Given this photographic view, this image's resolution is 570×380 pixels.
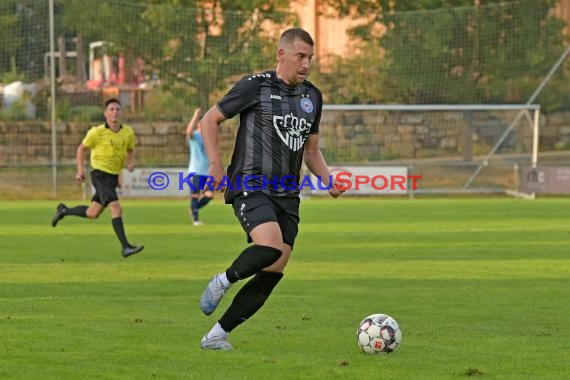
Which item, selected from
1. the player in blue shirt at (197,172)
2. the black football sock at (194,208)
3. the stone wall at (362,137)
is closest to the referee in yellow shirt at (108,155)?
the player in blue shirt at (197,172)

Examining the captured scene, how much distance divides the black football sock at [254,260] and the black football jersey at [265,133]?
446mm

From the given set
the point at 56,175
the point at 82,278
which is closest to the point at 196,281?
the point at 82,278

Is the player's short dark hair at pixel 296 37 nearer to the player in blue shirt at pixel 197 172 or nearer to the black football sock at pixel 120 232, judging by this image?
the black football sock at pixel 120 232

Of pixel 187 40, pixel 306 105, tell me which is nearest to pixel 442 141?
pixel 187 40

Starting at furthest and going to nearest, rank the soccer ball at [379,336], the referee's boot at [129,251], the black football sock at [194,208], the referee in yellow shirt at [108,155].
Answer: the black football sock at [194,208] < the referee in yellow shirt at [108,155] < the referee's boot at [129,251] < the soccer ball at [379,336]

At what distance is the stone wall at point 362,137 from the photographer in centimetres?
3603

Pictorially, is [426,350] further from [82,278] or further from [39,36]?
[39,36]

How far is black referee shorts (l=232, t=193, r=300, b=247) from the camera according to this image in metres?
8.85

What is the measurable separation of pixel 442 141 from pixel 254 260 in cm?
2852

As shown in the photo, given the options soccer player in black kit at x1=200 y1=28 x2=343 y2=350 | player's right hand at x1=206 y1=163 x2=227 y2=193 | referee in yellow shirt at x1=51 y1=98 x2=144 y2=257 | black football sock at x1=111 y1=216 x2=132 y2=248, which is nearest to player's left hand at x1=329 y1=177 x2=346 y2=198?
soccer player in black kit at x1=200 y1=28 x2=343 y2=350

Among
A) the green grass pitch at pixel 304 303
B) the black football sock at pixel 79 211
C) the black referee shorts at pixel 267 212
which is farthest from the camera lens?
the black football sock at pixel 79 211

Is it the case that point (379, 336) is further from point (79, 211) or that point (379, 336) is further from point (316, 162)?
point (79, 211)

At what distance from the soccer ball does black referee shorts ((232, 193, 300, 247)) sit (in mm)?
765

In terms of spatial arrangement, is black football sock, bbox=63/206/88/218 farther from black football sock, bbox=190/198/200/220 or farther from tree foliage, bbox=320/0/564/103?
tree foliage, bbox=320/0/564/103
